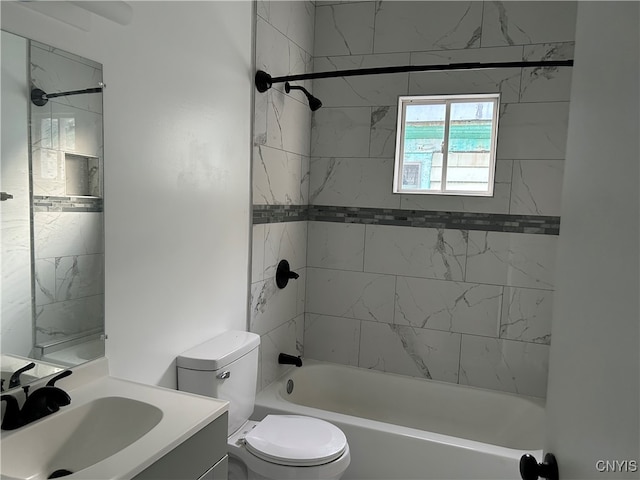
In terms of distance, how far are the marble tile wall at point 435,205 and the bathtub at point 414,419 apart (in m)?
0.12

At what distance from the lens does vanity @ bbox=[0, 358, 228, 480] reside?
1211 millimetres

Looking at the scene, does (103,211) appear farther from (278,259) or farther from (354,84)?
(354,84)

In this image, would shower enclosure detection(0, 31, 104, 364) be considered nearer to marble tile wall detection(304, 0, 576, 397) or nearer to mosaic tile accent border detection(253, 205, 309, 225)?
mosaic tile accent border detection(253, 205, 309, 225)

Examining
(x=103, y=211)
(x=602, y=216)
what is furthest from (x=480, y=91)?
(x=602, y=216)

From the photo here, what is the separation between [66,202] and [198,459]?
880 mm

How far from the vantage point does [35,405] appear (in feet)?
4.35

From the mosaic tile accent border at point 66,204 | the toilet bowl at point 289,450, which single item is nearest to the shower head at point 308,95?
the mosaic tile accent border at point 66,204

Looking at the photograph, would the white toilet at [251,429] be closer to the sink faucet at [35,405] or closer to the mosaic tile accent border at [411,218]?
the sink faucet at [35,405]

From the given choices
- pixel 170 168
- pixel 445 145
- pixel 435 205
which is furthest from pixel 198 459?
pixel 445 145

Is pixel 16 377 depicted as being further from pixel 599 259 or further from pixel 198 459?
pixel 599 259

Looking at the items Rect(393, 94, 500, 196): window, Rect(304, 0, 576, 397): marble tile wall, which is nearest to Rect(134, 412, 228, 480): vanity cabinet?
Rect(304, 0, 576, 397): marble tile wall

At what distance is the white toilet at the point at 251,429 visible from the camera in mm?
2006

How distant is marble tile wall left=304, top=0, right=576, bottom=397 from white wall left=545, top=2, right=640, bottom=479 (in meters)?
2.16

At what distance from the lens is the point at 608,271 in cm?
62
